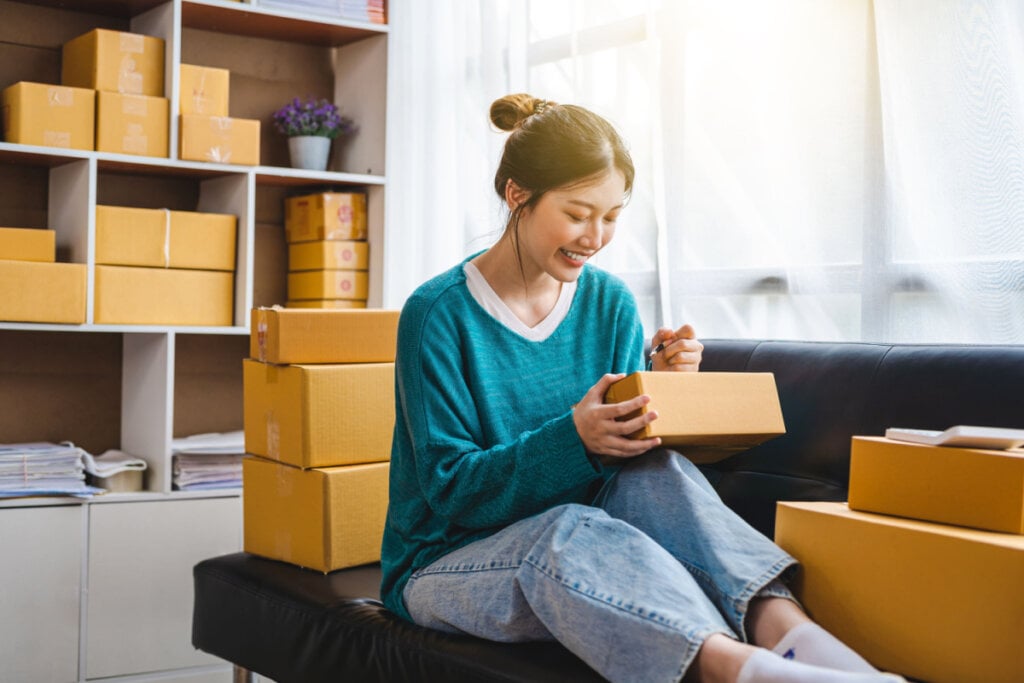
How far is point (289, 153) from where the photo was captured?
3.19m

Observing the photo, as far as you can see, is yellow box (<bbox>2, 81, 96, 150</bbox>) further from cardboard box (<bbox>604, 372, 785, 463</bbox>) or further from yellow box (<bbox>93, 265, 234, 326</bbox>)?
cardboard box (<bbox>604, 372, 785, 463</bbox>)

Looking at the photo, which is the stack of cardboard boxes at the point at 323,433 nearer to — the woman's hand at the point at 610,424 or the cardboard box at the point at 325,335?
the cardboard box at the point at 325,335

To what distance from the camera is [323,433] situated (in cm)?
204

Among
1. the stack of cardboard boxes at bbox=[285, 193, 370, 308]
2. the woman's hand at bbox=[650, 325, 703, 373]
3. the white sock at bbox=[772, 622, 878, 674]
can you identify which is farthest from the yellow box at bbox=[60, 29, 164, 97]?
the white sock at bbox=[772, 622, 878, 674]

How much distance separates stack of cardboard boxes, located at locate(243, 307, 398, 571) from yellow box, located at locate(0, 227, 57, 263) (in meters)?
0.70

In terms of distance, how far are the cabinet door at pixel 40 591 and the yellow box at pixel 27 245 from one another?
1.84ft

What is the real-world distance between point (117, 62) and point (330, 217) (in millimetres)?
664

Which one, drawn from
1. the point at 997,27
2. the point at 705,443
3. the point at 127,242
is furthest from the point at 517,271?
the point at 127,242

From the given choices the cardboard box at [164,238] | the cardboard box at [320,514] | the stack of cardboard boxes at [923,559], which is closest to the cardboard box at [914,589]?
the stack of cardboard boxes at [923,559]

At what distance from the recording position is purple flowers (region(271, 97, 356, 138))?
3068 millimetres

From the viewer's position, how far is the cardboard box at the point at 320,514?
2004 millimetres

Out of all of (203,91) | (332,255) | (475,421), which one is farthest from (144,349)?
(475,421)

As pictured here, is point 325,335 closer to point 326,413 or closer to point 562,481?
point 326,413

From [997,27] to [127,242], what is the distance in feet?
6.30
